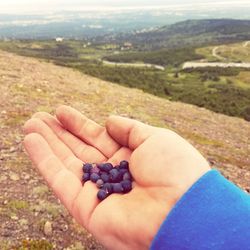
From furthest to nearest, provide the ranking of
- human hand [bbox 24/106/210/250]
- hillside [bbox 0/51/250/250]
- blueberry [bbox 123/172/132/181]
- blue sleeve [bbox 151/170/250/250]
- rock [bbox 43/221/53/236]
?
1. hillside [bbox 0/51/250/250]
2. rock [bbox 43/221/53/236]
3. blueberry [bbox 123/172/132/181]
4. human hand [bbox 24/106/210/250]
5. blue sleeve [bbox 151/170/250/250]

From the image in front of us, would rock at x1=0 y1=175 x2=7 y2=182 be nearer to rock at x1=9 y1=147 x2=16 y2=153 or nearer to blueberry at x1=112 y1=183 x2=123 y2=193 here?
rock at x1=9 y1=147 x2=16 y2=153

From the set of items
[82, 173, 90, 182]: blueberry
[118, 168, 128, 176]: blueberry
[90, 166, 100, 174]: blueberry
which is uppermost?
[118, 168, 128, 176]: blueberry

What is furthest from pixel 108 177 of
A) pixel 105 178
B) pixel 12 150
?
pixel 12 150

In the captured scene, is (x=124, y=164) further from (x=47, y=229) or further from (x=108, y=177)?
(x=47, y=229)

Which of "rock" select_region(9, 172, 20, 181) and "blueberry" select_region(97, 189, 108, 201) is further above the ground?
"blueberry" select_region(97, 189, 108, 201)

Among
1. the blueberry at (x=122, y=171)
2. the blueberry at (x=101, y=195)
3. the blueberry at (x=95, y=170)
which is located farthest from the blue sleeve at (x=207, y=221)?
the blueberry at (x=95, y=170)

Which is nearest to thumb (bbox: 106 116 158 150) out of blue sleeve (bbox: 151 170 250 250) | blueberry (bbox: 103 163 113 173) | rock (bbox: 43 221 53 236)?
blueberry (bbox: 103 163 113 173)

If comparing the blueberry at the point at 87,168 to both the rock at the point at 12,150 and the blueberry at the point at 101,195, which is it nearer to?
the blueberry at the point at 101,195
